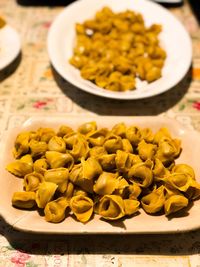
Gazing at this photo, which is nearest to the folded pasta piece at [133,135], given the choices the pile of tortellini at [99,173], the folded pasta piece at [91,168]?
the pile of tortellini at [99,173]

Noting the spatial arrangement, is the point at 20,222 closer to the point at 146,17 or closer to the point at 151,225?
the point at 151,225

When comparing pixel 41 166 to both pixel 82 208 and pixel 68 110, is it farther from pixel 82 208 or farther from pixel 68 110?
pixel 68 110

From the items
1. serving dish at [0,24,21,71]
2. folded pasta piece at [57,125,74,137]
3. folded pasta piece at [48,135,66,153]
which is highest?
folded pasta piece at [48,135,66,153]

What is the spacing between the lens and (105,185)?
62 centimetres

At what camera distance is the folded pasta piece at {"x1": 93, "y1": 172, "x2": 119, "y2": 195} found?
24.5 inches

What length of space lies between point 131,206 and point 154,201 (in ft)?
0.14

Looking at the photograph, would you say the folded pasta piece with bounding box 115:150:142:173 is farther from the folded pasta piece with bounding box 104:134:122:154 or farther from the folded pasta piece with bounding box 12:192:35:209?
the folded pasta piece with bounding box 12:192:35:209

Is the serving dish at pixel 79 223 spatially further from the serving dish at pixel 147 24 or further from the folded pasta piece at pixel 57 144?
the serving dish at pixel 147 24

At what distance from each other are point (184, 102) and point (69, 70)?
0.30m

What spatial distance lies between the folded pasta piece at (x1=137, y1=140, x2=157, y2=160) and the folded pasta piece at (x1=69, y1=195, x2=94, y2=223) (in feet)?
0.44

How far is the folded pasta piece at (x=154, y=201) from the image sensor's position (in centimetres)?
63

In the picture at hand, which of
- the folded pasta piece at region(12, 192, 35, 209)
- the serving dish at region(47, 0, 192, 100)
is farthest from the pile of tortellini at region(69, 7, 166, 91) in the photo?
the folded pasta piece at region(12, 192, 35, 209)

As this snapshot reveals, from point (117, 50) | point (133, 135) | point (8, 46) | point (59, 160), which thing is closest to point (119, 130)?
point (133, 135)

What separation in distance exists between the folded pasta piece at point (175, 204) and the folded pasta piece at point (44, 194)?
0.61ft
